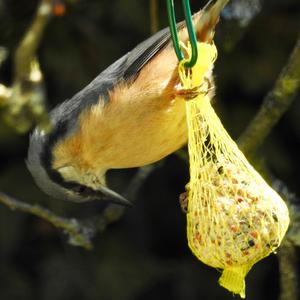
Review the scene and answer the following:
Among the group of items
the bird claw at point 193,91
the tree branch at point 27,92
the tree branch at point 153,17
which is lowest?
the bird claw at point 193,91

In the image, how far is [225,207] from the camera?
132 inches

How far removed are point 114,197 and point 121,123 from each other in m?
0.44

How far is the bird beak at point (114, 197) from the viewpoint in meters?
4.19

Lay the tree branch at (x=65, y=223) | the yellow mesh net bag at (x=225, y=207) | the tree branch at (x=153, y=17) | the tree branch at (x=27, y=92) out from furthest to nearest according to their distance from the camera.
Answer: the tree branch at (x=153, y=17)
the tree branch at (x=65, y=223)
the yellow mesh net bag at (x=225, y=207)
the tree branch at (x=27, y=92)

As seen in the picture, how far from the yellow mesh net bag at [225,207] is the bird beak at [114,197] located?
711mm

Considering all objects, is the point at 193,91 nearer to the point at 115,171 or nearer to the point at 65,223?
the point at 65,223

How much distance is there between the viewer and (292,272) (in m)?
4.13

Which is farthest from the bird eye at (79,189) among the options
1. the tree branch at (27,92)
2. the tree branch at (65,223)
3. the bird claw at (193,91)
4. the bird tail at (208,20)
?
the tree branch at (27,92)

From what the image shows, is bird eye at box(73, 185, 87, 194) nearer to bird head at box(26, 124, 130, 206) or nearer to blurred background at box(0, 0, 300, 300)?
bird head at box(26, 124, 130, 206)

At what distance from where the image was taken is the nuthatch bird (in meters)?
3.95

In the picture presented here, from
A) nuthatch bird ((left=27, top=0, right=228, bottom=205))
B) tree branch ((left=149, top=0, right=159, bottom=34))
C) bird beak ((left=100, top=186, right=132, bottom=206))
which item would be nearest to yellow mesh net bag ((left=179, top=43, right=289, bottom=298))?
nuthatch bird ((left=27, top=0, right=228, bottom=205))

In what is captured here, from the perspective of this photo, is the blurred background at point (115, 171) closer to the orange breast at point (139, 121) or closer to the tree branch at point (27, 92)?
the orange breast at point (139, 121)

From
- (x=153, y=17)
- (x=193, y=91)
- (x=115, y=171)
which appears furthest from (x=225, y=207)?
(x=115, y=171)

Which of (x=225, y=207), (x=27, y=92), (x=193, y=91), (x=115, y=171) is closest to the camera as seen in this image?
(x=27, y=92)
